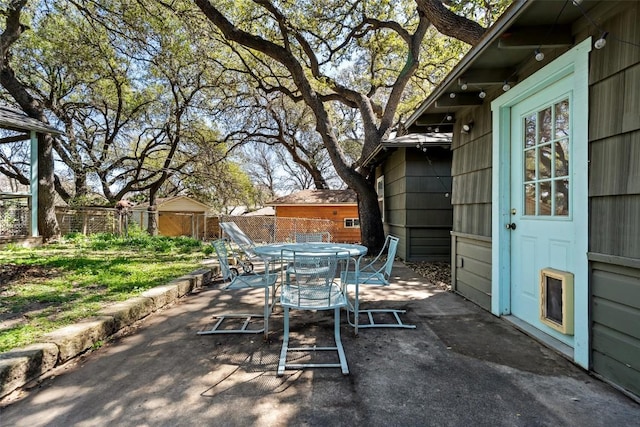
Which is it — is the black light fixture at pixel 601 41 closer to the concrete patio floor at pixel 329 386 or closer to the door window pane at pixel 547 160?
the door window pane at pixel 547 160

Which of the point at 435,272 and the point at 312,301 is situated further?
the point at 435,272

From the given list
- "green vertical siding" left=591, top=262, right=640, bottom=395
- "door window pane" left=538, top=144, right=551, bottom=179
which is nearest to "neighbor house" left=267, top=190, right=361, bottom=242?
"door window pane" left=538, top=144, right=551, bottom=179

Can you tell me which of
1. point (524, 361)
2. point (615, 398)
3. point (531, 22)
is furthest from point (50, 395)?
point (531, 22)

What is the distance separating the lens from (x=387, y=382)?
213cm

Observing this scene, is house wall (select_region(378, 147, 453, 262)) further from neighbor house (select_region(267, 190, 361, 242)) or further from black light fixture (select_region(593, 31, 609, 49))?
neighbor house (select_region(267, 190, 361, 242))

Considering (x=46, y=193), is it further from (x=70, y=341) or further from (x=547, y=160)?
(x=547, y=160)

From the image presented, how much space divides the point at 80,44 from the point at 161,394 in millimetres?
11070

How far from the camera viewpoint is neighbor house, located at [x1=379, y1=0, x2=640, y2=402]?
1.99m

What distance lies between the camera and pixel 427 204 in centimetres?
689

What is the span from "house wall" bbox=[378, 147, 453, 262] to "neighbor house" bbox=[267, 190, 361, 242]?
834 cm

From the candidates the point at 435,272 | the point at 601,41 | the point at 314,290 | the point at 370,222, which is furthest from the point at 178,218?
the point at 601,41

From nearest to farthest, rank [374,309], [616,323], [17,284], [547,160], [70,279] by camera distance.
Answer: [616,323] → [547,160] → [374,309] → [17,284] → [70,279]

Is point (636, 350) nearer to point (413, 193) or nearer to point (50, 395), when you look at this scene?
point (50, 395)

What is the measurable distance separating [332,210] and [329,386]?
1379 cm
